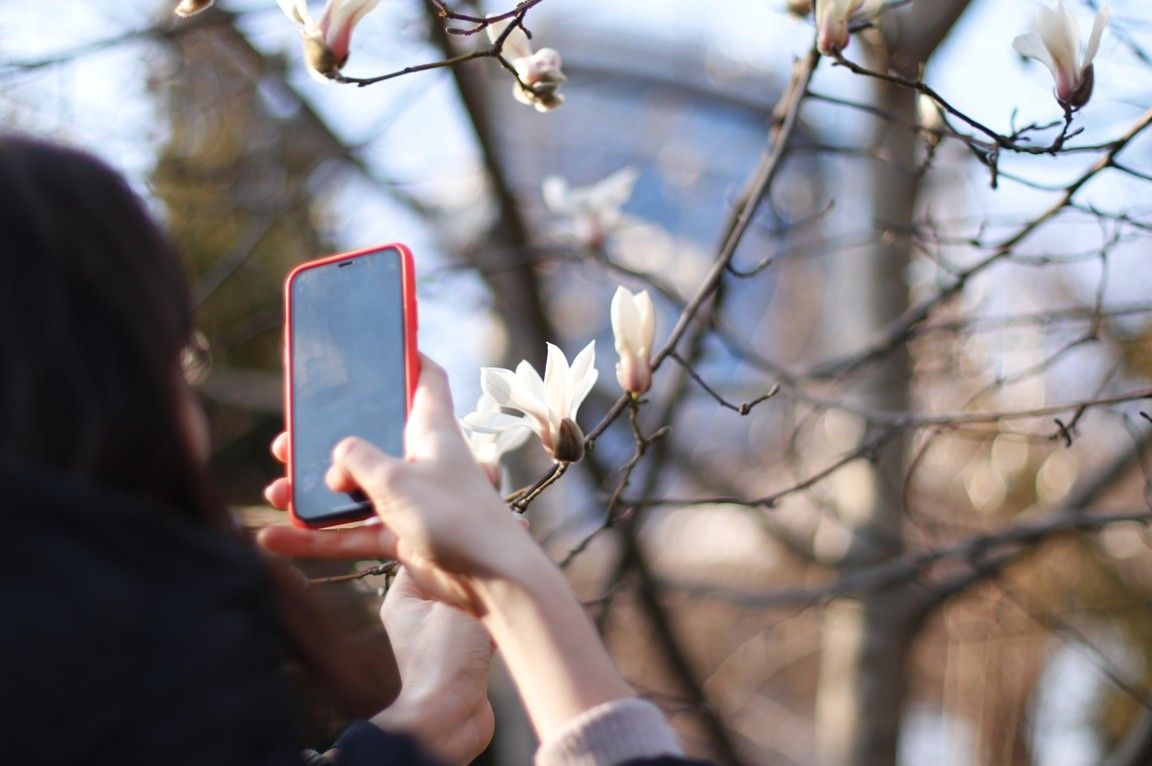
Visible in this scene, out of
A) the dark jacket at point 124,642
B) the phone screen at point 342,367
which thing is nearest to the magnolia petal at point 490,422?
the phone screen at point 342,367

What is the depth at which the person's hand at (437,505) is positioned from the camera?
831 millimetres

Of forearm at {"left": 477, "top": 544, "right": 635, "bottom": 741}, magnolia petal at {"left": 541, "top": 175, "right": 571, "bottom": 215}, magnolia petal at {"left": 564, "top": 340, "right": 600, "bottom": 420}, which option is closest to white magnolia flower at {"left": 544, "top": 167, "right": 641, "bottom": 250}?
magnolia petal at {"left": 541, "top": 175, "right": 571, "bottom": 215}

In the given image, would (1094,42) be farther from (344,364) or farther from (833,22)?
(344,364)

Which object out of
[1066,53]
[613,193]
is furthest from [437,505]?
[613,193]

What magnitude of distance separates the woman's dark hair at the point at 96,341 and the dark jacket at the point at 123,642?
0.04m

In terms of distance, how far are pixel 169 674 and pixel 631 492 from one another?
3.00 metres

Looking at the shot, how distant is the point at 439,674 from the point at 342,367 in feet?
1.10

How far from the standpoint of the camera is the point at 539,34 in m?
5.00

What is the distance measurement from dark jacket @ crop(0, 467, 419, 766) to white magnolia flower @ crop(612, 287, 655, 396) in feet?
2.68

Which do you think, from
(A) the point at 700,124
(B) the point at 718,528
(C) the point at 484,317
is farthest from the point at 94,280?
(A) the point at 700,124

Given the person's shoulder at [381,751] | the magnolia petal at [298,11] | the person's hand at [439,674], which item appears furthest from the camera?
the magnolia petal at [298,11]

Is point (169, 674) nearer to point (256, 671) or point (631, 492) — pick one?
point (256, 671)

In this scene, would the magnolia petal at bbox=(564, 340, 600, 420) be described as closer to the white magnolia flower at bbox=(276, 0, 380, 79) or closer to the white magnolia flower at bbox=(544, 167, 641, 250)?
the white magnolia flower at bbox=(276, 0, 380, 79)

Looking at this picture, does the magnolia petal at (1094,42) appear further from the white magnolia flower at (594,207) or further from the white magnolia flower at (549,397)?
the white magnolia flower at (594,207)
